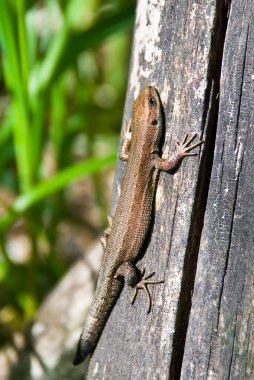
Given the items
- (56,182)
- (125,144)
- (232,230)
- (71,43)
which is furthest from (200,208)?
(71,43)

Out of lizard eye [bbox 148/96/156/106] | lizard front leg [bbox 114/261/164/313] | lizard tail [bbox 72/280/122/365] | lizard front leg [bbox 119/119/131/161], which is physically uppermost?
lizard eye [bbox 148/96/156/106]

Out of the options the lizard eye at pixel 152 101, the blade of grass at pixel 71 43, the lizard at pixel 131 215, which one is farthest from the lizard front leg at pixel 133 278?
the blade of grass at pixel 71 43

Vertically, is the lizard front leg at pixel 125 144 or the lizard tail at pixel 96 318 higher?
the lizard front leg at pixel 125 144

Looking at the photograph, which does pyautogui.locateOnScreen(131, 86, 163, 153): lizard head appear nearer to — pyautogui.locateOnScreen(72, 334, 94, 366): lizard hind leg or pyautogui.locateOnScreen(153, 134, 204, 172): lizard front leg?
pyautogui.locateOnScreen(153, 134, 204, 172): lizard front leg

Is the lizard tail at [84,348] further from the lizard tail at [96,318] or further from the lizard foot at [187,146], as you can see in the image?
the lizard foot at [187,146]

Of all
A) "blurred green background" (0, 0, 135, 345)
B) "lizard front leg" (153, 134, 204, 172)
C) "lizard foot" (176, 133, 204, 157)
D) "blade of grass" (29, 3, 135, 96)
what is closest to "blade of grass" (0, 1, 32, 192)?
"blurred green background" (0, 0, 135, 345)

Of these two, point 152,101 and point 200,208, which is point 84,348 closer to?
point 200,208
